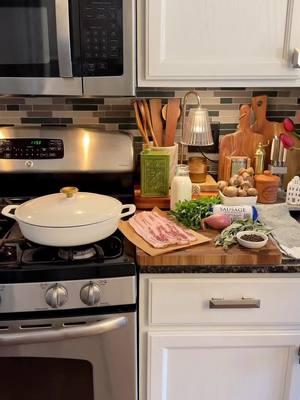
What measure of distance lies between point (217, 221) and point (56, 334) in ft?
1.83

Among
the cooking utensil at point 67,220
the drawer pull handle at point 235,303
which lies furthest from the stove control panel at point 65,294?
the drawer pull handle at point 235,303

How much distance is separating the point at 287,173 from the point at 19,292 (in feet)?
3.54

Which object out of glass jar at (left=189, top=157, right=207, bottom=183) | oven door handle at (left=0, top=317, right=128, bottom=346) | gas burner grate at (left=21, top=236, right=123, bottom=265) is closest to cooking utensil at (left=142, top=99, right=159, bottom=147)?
glass jar at (left=189, top=157, right=207, bottom=183)

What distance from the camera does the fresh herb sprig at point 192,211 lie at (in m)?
1.27

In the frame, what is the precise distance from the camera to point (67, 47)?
119cm

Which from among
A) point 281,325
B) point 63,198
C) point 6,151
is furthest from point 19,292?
point 281,325

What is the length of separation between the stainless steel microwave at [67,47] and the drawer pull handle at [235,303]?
26.2 inches

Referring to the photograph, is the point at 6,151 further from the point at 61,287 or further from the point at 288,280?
the point at 288,280

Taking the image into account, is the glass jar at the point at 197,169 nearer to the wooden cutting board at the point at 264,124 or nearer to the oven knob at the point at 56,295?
the wooden cutting board at the point at 264,124

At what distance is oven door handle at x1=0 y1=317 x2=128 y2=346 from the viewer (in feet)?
3.42

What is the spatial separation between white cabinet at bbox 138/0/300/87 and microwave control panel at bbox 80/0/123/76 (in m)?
0.09

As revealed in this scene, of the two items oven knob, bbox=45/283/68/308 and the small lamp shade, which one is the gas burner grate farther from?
the small lamp shade

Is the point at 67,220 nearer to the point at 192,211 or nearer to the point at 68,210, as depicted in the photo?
the point at 68,210

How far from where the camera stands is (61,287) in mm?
1051
